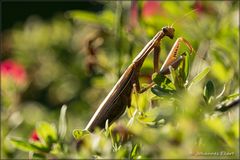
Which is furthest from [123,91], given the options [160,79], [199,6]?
[199,6]

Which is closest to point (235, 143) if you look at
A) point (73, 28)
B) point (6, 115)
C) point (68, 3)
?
point (6, 115)

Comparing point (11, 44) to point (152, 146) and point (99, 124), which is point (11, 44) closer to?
point (99, 124)

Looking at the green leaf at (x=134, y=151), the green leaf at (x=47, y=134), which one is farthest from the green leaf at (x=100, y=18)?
the green leaf at (x=134, y=151)

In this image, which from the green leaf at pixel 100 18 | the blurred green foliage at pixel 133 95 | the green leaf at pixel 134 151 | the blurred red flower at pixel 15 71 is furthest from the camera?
the blurred red flower at pixel 15 71

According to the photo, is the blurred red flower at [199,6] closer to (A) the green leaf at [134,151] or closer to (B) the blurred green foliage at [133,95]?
(B) the blurred green foliage at [133,95]

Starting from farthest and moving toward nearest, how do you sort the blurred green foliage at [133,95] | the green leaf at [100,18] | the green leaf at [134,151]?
the green leaf at [100,18] < the green leaf at [134,151] < the blurred green foliage at [133,95]

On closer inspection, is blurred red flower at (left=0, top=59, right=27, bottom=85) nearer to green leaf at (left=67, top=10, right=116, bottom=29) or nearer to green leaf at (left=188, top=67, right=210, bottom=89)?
green leaf at (left=67, top=10, right=116, bottom=29)

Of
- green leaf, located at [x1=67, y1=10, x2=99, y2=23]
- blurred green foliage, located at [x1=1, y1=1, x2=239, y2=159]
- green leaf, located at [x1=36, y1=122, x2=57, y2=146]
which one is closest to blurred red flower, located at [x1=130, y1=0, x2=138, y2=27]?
blurred green foliage, located at [x1=1, y1=1, x2=239, y2=159]

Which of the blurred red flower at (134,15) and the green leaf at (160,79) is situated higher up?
the blurred red flower at (134,15)

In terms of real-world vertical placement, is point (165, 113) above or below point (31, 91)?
above
